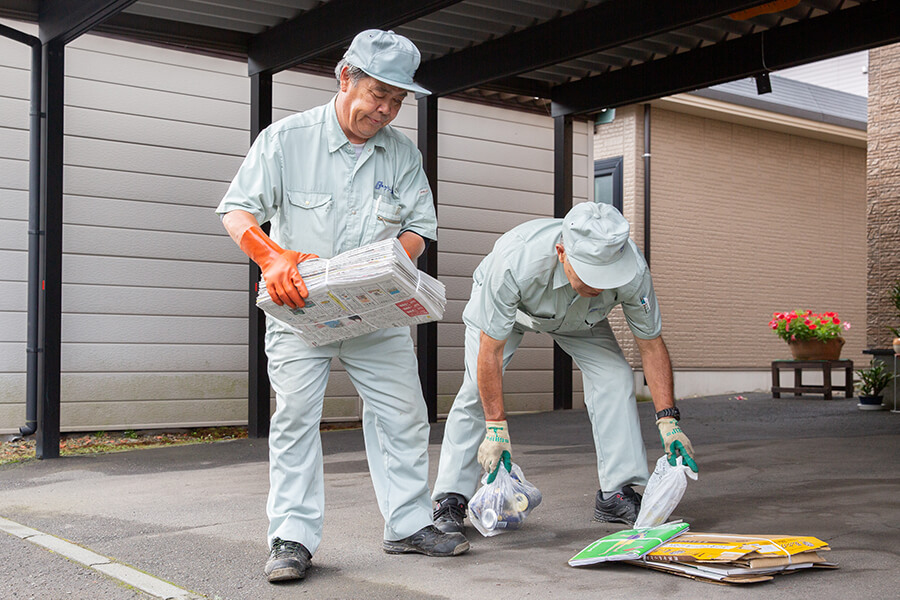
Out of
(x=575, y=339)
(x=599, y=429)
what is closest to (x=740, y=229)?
(x=575, y=339)

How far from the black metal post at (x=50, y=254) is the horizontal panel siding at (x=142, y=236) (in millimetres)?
1081

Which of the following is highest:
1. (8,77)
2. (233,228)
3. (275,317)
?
(8,77)

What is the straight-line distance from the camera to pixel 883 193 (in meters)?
12.8

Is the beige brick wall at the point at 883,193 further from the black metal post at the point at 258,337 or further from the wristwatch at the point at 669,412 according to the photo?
the wristwatch at the point at 669,412

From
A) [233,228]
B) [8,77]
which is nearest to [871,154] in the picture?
[8,77]

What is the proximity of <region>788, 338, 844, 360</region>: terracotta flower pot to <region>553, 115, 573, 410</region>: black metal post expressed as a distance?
3.97 metres

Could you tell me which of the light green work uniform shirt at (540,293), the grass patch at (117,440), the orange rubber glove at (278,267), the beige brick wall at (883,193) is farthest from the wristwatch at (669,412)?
the beige brick wall at (883,193)

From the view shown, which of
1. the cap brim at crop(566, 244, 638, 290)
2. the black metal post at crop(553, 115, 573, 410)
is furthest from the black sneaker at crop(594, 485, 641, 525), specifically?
the black metal post at crop(553, 115, 573, 410)

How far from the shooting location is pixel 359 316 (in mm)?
3572

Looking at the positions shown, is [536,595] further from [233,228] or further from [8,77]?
[8,77]

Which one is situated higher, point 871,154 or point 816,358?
point 871,154

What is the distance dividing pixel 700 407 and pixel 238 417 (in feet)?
19.7

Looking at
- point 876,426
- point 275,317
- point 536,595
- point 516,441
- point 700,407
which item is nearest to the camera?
point 536,595

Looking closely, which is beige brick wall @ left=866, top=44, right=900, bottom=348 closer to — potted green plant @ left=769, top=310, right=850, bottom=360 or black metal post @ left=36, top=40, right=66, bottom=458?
potted green plant @ left=769, top=310, right=850, bottom=360
